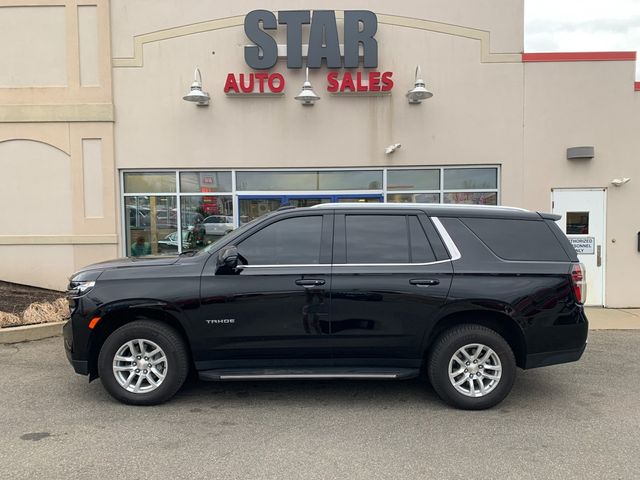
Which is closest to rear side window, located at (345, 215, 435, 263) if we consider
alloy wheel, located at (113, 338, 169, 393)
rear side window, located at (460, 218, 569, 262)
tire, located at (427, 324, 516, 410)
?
rear side window, located at (460, 218, 569, 262)

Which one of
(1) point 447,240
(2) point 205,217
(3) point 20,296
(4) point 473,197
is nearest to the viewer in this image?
(1) point 447,240

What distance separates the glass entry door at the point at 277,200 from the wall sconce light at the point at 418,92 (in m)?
1.99

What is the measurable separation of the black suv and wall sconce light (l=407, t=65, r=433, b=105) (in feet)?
16.9

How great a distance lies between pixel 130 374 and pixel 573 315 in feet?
13.7

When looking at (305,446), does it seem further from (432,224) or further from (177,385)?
(432,224)

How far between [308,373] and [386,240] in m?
1.45

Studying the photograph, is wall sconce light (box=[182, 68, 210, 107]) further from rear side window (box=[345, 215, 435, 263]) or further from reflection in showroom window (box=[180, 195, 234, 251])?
rear side window (box=[345, 215, 435, 263])

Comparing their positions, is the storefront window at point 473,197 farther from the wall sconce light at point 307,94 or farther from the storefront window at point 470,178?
the wall sconce light at point 307,94

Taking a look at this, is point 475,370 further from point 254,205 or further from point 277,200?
point 254,205

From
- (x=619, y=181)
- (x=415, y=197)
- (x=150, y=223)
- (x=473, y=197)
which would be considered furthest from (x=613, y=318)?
(x=150, y=223)

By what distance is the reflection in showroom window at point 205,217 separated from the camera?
9.84 metres

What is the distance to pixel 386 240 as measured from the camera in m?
4.64

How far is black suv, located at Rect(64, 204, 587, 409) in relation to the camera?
14.6 ft

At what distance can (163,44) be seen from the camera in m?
9.55
